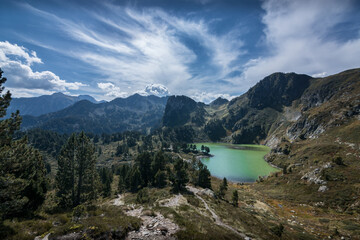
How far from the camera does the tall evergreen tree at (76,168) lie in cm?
3369

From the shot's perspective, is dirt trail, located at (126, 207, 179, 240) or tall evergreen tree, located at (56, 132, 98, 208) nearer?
dirt trail, located at (126, 207, 179, 240)

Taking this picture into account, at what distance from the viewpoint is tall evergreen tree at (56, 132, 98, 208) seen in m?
33.7

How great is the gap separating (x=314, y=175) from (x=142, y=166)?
8420 centimetres

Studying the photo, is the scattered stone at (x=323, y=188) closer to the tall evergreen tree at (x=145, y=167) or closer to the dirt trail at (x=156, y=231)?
the tall evergreen tree at (x=145, y=167)

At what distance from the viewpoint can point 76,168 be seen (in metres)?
33.7

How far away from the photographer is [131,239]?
13516mm

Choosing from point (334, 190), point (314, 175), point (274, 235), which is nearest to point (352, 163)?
point (314, 175)

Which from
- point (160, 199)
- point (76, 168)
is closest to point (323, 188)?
point (160, 199)

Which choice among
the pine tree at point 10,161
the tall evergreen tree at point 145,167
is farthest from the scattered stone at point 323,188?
the pine tree at point 10,161

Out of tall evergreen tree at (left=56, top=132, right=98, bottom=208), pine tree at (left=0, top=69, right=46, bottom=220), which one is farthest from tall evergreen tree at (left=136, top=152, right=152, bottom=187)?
pine tree at (left=0, top=69, right=46, bottom=220)

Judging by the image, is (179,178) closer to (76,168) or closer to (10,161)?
(76,168)

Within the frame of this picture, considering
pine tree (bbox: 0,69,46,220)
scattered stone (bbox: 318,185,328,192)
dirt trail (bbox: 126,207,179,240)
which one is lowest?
scattered stone (bbox: 318,185,328,192)

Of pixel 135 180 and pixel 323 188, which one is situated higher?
pixel 135 180

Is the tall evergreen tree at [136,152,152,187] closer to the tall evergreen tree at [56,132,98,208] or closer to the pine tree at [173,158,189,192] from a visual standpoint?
the pine tree at [173,158,189,192]
